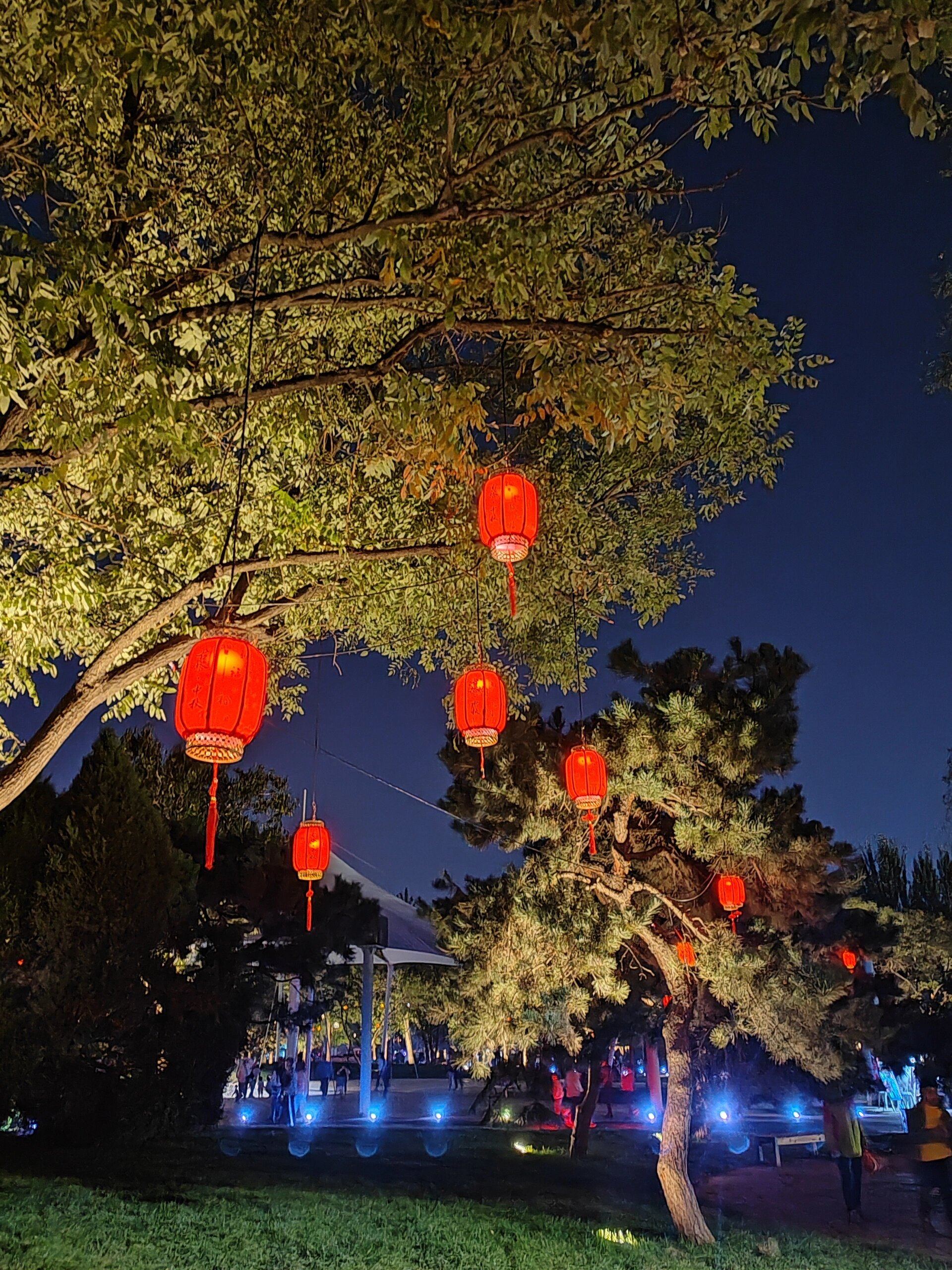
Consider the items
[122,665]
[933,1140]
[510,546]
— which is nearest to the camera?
[510,546]

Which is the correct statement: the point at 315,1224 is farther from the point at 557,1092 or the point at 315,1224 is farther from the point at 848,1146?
the point at 557,1092

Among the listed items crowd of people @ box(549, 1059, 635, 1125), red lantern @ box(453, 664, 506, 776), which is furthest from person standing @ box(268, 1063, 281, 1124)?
red lantern @ box(453, 664, 506, 776)

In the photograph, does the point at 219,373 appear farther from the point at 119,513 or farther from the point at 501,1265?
the point at 501,1265

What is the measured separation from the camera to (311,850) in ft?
38.7

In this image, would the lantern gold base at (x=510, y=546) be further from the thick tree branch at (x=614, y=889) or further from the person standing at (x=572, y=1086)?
the person standing at (x=572, y=1086)

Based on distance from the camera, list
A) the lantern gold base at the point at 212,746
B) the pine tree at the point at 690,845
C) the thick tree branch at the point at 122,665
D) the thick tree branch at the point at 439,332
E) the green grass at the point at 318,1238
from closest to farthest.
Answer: the lantern gold base at the point at 212,746
the thick tree branch at the point at 439,332
the thick tree branch at the point at 122,665
the green grass at the point at 318,1238
the pine tree at the point at 690,845

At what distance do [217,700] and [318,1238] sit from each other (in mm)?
5678

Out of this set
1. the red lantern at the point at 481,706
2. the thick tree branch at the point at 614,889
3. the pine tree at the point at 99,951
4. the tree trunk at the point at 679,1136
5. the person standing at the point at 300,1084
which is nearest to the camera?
the red lantern at the point at 481,706

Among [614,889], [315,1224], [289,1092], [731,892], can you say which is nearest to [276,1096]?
[289,1092]

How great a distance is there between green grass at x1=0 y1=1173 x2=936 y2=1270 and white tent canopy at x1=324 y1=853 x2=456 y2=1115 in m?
8.88

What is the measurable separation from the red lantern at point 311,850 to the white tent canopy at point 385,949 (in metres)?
5.76

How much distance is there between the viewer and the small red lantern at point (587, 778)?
27.7ft

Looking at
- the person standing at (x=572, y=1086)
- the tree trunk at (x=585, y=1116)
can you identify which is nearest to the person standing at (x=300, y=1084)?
the person standing at (x=572, y=1086)

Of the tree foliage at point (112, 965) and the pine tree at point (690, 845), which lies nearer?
the pine tree at point (690, 845)
